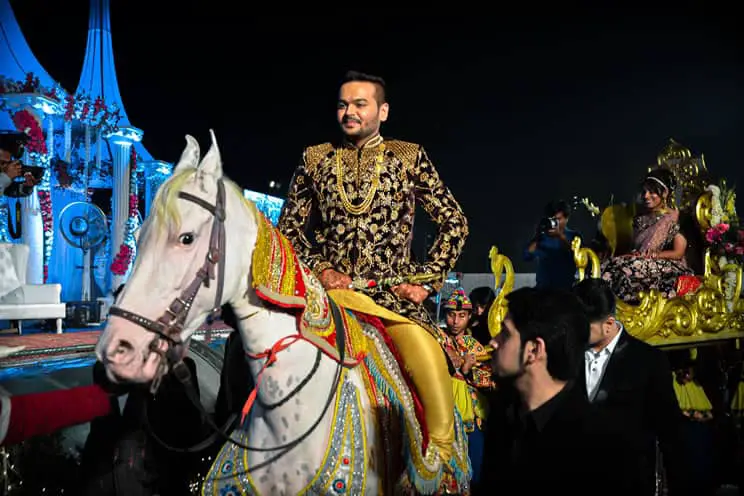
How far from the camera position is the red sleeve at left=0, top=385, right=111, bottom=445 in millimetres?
2707

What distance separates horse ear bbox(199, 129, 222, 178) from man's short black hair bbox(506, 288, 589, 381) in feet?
4.33

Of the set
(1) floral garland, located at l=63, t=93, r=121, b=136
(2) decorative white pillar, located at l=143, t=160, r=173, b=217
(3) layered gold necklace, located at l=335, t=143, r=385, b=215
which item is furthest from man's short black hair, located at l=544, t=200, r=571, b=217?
(2) decorative white pillar, located at l=143, t=160, r=173, b=217

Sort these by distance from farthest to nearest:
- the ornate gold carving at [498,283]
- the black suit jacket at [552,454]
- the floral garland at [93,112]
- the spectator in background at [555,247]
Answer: the floral garland at [93,112] → the spectator in background at [555,247] → the ornate gold carving at [498,283] → the black suit jacket at [552,454]

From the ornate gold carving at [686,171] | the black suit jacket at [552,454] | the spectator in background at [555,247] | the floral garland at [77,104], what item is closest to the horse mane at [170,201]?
the black suit jacket at [552,454]

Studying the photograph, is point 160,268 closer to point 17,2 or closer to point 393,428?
point 393,428

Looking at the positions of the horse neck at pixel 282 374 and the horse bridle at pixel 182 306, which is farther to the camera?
the horse neck at pixel 282 374

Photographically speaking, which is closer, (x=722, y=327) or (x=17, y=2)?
(x=722, y=327)

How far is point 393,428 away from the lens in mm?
2762

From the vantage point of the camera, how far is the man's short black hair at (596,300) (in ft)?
13.4

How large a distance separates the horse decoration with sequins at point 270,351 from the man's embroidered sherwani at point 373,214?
1.33 ft

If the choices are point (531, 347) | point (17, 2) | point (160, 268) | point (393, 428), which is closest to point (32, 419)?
point (160, 268)

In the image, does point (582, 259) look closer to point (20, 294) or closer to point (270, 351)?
point (270, 351)

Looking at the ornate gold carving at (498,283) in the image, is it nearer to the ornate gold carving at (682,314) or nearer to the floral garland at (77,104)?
the ornate gold carving at (682,314)

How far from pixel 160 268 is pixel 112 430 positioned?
226 cm
